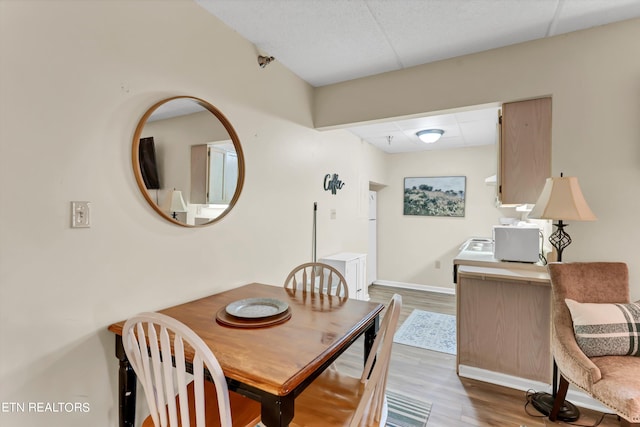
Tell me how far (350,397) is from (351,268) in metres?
1.98

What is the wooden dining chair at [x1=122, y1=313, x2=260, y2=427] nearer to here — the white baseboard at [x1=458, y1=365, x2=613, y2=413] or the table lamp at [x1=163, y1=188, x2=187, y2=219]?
the table lamp at [x1=163, y1=188, x2=187, y2=219]

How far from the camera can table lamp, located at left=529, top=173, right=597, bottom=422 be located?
1.81 metres

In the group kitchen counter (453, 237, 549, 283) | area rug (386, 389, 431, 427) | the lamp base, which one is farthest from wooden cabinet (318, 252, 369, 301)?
the lamp base

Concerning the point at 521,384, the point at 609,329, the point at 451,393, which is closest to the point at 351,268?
the point at 451,393

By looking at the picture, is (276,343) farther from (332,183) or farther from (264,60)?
(332,183)

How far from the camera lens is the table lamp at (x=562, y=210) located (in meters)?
1.81

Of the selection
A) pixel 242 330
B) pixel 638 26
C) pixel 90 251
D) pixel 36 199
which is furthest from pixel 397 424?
pixel 638 26

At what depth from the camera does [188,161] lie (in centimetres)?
184

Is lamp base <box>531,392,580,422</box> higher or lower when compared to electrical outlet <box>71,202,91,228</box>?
lower

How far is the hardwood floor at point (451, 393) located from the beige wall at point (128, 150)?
3.51 feet

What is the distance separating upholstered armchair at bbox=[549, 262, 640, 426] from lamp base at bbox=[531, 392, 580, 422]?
5 centimetres

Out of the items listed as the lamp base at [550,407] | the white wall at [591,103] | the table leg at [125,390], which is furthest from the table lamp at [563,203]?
the table leg at [125,390]

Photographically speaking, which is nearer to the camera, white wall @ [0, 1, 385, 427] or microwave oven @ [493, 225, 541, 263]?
white wall @ [0, 1, 385, 427]

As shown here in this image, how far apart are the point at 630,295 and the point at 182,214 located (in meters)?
2.82
